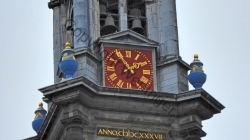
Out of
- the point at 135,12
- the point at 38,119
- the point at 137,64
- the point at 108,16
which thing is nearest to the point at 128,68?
the point at 137,64

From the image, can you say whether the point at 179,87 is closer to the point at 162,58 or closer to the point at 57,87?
the point at 162,58

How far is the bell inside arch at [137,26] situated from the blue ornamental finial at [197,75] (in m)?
2.80

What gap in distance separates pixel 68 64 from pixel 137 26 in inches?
166

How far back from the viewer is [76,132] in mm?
45219

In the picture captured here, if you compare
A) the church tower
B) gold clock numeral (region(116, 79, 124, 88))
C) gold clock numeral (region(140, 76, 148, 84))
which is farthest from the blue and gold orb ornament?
gold clock numeral (region(140, 76, 148, 84))

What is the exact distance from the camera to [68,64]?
151 feet

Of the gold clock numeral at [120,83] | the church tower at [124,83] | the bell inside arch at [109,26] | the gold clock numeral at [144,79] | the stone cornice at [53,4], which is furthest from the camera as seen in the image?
the stone cornice at [53,4]

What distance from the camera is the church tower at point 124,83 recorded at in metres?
45.8

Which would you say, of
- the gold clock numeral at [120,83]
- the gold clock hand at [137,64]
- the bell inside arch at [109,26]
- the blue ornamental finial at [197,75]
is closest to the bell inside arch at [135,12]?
the bell inside arch at [109,26]

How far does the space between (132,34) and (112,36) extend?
77 centimetres

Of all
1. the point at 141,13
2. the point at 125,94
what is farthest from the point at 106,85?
the point at 141,13

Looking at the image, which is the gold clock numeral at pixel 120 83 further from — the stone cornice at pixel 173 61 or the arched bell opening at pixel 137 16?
the arched bell opening at pixel 137 16

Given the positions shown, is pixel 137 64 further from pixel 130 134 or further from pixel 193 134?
pixel 193 134

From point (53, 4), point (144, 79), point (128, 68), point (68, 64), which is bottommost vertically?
point (144, 79)
